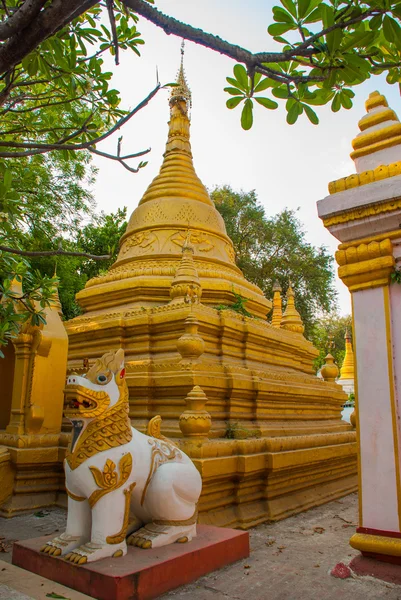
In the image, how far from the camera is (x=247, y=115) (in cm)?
287

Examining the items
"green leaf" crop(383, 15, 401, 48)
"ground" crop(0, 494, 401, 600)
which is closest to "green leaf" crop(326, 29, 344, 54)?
"green leaf" crop(383, 15, 401, 48)

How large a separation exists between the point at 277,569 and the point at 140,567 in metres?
1.52

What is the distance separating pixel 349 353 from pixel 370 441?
20.3 meters

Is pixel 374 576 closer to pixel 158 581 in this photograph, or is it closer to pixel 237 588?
pixel 237 588

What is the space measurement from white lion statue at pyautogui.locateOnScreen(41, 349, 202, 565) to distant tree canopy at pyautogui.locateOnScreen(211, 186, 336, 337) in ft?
66.8

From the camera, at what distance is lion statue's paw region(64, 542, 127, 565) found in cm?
357

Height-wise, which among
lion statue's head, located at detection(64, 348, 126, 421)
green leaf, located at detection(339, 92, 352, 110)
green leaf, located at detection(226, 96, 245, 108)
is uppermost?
green leaf, located at detection(339, 92, 352, 110)

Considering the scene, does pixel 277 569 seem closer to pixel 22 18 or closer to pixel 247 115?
pixel 247 115

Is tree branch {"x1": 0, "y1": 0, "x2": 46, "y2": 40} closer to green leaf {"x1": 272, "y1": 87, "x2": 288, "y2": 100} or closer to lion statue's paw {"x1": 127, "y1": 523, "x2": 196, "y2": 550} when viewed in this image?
green leaf {"x1": 272, "y1": 87, "x2": 288, "y2": 100}

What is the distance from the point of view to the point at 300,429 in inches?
312

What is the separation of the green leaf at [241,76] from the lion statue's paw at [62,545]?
11.5 feet

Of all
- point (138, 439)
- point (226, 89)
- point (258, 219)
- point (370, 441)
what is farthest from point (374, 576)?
point (258, 219)

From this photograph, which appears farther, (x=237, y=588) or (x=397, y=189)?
(x=397, y=189)

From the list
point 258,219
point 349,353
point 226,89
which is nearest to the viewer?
point 226,89
